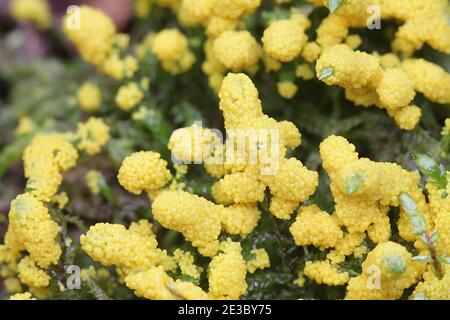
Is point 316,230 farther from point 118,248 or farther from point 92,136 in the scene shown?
point 92,136

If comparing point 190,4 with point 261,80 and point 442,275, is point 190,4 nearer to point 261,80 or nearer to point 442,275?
point 261,80

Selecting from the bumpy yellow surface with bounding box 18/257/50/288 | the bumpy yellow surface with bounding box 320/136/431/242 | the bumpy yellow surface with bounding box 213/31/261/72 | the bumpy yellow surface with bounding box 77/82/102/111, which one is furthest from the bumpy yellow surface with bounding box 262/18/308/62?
the bumpy yellow surface with bounding box 18/257/50/288

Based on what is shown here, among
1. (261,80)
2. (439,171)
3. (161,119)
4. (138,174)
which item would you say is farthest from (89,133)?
(439,171)

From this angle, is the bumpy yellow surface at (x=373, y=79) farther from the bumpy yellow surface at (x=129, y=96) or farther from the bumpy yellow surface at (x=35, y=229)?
the bumpy yellow surface at (x=35, y=229)

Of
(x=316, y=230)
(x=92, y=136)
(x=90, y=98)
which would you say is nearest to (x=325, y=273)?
(x=316, y=230)

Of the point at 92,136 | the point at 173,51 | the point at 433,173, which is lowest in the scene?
the point at 433,173

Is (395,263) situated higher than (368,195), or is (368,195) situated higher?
(368,195)

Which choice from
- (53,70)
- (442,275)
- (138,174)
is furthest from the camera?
(53,70)
